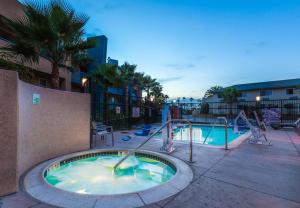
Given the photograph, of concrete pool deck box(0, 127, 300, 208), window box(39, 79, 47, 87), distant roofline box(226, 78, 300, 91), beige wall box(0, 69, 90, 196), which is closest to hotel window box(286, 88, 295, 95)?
distant roofline box(226, 78, 300, 91)

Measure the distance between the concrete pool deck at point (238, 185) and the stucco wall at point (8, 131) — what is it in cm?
22

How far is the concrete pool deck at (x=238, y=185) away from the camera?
2.31 m

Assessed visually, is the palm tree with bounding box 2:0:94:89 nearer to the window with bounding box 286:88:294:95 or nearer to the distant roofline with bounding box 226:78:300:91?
the distant roofline with bounding box 226:78:300:91

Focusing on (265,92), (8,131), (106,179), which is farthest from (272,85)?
(8,131)

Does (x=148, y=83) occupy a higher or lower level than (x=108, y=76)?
higher

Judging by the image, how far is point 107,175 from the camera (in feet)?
14.4

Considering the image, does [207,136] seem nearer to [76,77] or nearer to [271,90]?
[76,77]

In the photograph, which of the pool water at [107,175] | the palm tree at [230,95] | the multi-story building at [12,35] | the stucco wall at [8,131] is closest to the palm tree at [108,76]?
the multi-story building at [12,35]

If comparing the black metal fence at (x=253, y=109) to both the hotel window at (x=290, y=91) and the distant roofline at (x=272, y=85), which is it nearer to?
the hotel window at (x=290, y=91)

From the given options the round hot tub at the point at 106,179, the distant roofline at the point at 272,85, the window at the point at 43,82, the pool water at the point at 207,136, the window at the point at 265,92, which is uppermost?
the distant roofline at the point at 272,85

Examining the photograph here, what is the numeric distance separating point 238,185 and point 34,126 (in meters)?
4.28

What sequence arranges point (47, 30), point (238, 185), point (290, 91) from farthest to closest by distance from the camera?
point (290, 91), point (47, 30), point (238, 185)

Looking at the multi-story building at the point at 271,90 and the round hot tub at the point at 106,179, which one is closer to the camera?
the round hot tub at the point at 106,179

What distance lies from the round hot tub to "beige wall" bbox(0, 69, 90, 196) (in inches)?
12.4
